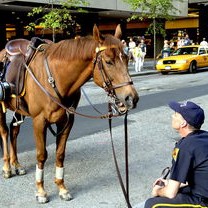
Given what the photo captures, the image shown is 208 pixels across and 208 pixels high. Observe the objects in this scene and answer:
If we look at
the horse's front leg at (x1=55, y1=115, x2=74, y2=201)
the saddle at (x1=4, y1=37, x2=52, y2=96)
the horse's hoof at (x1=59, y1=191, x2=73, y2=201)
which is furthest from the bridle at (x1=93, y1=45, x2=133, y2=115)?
the horse's hoof at (x1=59, y1=191, x2=73, y2=201)

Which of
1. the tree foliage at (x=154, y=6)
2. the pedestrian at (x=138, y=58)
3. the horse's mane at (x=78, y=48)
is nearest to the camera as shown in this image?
the horse's mane at (x=78, y=48)

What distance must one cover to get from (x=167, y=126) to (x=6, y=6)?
21125mm

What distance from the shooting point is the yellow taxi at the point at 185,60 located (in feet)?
77.8

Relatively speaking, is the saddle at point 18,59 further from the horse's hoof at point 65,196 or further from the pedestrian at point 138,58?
the pedestrian at point 138,58

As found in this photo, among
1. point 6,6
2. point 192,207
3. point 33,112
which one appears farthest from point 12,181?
point 6,6

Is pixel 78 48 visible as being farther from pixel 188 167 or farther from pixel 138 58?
pixel 138 58

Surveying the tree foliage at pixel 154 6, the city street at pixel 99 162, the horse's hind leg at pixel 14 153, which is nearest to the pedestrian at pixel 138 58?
the tree foliage at pixel 154 6

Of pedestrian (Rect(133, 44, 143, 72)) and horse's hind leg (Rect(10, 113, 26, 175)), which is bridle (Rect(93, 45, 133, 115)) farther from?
pedestrian (Rect(133, 44, 143, 72))

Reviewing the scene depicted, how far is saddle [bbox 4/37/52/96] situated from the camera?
5191mm

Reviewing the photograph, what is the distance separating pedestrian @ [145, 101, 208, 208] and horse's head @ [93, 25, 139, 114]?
0.89 metres

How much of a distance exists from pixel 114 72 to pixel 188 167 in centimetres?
155

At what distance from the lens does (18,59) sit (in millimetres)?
5508

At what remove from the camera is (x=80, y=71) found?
15.3 feet

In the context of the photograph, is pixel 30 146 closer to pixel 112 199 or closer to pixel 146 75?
pixel 112 199
